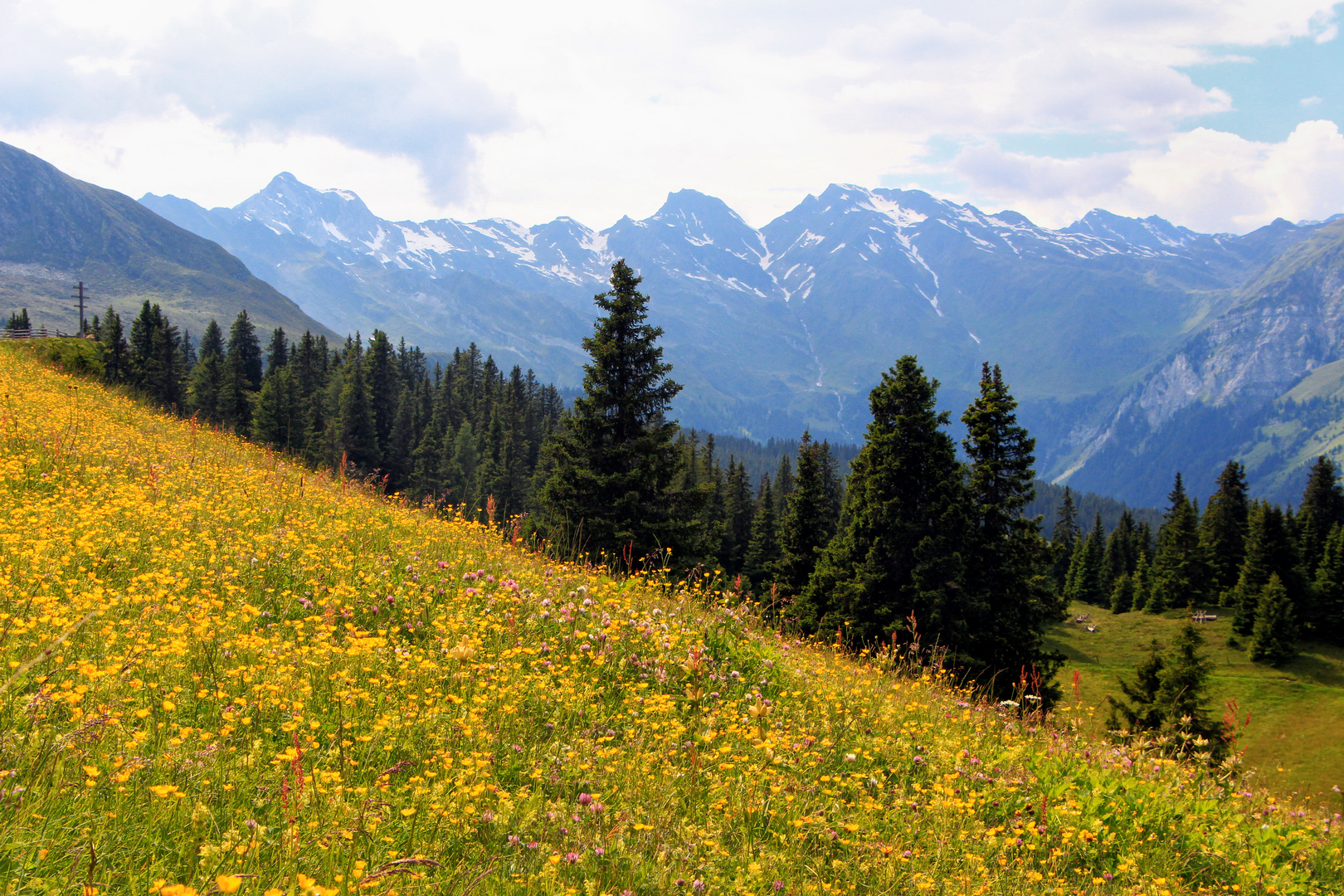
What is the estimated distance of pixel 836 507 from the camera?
81.4m

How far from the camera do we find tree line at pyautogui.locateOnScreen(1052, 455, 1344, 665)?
59.1m

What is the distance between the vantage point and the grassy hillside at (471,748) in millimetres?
3168

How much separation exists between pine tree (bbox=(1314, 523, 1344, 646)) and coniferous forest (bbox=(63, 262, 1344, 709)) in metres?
0.13

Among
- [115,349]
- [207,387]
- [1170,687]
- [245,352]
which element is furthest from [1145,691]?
[245,352]

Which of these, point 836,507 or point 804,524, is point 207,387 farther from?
point 836,507

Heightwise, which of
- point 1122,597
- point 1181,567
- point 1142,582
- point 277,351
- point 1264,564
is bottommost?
point 1122,597

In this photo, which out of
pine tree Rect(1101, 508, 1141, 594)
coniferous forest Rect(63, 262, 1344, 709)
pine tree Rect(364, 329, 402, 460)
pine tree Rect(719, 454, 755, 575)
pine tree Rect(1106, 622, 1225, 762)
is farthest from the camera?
pine tree Rect(1101, 508, 1141, 594)

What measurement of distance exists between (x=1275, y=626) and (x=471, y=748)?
245 ft

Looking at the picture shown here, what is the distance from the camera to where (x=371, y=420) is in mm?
69875

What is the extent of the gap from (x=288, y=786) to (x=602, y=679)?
296cm

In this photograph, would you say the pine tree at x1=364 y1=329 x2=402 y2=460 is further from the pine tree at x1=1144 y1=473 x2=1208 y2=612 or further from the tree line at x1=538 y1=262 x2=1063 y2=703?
the pine tree at x1=1144 y1=473 x2=1208 y2=612

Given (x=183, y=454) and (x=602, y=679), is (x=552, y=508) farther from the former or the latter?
(x=602, y=679)

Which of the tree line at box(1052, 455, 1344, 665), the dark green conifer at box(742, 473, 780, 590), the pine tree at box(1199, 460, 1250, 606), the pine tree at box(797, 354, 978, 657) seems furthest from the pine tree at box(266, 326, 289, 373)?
the pine tree at box(1199, 460, 1250, 606)

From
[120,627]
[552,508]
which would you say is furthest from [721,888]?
[552,508]
